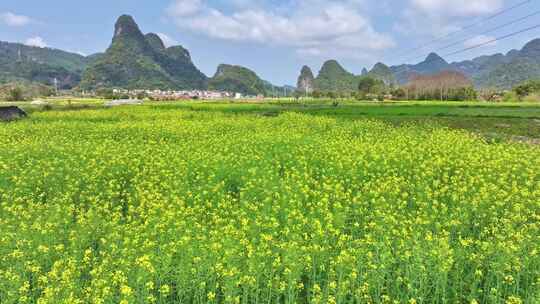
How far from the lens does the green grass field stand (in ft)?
21.2

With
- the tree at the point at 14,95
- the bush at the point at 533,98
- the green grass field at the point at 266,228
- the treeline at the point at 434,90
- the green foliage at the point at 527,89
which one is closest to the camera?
the green grass field at the point at 266,228

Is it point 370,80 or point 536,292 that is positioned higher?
point 370,80

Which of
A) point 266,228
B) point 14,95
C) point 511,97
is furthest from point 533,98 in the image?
point 14,95

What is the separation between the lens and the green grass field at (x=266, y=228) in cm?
647

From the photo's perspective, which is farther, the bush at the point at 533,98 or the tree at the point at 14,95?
the tree at the point at 14,95

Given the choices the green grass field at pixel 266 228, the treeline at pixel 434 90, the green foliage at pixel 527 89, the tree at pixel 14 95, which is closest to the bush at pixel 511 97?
the green foliage at pixel 527 89

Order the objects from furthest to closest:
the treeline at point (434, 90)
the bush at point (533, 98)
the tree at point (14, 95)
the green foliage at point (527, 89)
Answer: the treeline at point (434, 90), the tree at point (14, 95), the green foliage at point (527, 89), the bush at point (533, 98)

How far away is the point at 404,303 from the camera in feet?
21.2

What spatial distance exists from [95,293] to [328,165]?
388 inches

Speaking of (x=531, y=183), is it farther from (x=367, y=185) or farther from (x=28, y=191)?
(x=28, y=191)

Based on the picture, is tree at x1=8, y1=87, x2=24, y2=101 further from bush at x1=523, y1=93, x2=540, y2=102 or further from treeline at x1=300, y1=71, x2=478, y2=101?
bush at x1=523, y1=93, x2=540, y2=102

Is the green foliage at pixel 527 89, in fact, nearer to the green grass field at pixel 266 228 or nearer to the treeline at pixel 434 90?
the treeline at pixel 434 90

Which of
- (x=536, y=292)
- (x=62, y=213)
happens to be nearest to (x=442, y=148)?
(x=536, y=292)

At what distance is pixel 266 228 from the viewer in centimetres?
871
